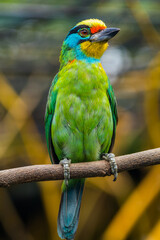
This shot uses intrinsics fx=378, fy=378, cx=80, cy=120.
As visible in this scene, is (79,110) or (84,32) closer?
(79,110)

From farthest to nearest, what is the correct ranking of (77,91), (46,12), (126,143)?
(126,143) → (46,12) → (77,91)

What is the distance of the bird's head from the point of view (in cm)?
291

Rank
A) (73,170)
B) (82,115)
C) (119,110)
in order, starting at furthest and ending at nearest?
1. (119,110)
2. (82,115)
3. (73,170)

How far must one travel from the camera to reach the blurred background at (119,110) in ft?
14.9

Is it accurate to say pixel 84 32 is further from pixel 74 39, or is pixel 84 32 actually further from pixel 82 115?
pixel 82 115

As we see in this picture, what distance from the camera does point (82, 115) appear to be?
2781 mm

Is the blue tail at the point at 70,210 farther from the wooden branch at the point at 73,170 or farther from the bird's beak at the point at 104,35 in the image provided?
the bird's beak at the point at 104,35

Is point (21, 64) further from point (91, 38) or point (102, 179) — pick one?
point (91, 38)

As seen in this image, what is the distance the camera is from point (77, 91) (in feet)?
9.25

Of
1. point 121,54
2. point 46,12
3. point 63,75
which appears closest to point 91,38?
point 63,75

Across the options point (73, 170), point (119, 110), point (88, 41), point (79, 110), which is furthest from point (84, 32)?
point (119, 110)

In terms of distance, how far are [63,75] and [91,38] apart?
357 millimetres

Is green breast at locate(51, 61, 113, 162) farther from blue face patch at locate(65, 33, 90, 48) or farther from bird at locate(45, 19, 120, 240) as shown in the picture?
blue face patch at locate(65, 33, 90, 48)

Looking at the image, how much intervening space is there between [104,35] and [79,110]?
60 centimetres
